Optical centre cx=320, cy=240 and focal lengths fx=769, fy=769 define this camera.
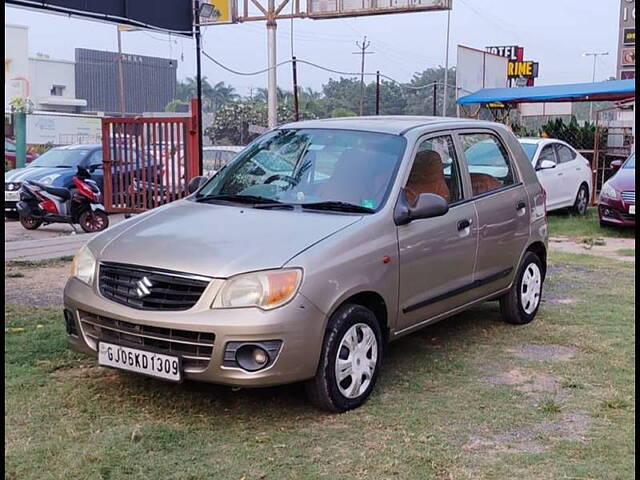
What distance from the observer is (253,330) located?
3896 millimetres

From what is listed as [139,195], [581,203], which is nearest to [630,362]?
[139,195]

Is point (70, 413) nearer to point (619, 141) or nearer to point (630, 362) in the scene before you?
point (630, 362)

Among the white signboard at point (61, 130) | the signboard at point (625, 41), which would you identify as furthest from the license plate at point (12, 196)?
the signboard at point (625, 41)

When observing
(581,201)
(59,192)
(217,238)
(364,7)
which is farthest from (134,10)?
(364,7)

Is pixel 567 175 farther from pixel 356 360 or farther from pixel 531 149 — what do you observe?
pixel 356 360

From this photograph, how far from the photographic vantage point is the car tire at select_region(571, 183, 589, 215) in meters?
14.8

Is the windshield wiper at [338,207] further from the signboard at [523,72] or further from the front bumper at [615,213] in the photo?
the signboard at [523,72]

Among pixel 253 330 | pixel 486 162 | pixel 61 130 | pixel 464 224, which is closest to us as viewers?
pixel 253 330

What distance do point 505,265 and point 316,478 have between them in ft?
9.83

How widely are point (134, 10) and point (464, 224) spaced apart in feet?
18.6

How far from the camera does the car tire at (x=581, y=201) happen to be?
14.8m

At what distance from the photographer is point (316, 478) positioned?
3566 millimetres

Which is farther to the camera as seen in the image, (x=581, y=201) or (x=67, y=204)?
(x=581, y=201)

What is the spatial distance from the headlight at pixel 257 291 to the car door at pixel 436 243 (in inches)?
39.4
